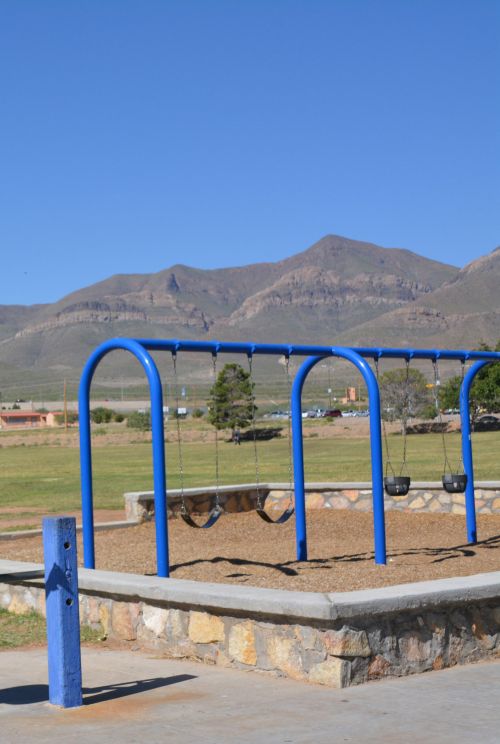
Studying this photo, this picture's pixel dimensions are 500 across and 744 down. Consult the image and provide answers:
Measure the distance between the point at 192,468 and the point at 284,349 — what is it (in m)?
25.3

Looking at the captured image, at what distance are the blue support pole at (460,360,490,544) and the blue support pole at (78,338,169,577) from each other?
460 cm

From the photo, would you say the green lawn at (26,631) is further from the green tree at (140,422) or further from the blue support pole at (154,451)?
the green tree at (140,422)

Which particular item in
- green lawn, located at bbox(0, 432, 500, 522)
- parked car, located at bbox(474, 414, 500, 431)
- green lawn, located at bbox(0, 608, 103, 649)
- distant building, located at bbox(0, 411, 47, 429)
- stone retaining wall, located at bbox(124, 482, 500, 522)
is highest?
distant building, located at bbox(0, 411, 47, 429)

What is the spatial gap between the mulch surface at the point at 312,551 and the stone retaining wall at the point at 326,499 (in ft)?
0.94

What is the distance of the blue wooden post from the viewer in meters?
6.66

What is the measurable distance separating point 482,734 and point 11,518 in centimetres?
1547

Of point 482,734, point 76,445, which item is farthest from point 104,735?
point 76,445

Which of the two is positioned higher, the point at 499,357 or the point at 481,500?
the point at 499,357

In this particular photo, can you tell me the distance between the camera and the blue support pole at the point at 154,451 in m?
10.1

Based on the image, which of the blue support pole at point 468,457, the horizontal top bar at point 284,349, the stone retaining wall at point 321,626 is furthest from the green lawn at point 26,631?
the blue support pole at point 468,457

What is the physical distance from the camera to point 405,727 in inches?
236

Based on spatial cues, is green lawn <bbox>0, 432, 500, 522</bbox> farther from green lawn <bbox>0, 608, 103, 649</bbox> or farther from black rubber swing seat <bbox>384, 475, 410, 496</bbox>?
green lawn <bbox>0, 608, 103, 649</bbox>

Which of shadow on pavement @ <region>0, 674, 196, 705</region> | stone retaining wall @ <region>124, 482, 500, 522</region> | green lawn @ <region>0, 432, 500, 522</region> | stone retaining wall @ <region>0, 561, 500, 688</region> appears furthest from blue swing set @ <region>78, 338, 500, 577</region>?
green lawn @ <region>0, 432, 500, 522</region>

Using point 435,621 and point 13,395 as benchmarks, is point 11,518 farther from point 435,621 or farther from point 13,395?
point 13,395
